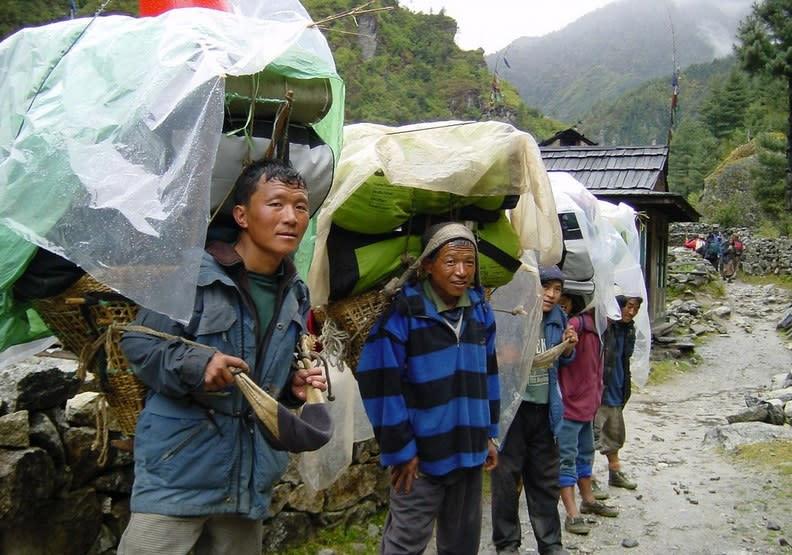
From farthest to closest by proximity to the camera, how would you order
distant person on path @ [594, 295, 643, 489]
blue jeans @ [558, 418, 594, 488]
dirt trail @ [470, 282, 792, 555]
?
1. distant person on path @ [594, 295, 643, 489]
2. dirt trail @ [470, 282, 792, 555]
3. blue jeans @ [558, 418, 594, 488]

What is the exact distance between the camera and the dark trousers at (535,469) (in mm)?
3938

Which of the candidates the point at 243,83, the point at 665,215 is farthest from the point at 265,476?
the point at 665,215

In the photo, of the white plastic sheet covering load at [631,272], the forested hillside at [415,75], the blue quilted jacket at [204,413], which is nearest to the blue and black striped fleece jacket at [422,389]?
the blue quilted jacket at [204,413]

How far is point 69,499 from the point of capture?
3105 millimetres

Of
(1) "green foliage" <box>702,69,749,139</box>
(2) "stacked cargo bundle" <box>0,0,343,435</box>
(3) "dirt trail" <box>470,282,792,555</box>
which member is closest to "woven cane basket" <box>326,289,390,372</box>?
(2) "stacked cargo bundle" <box>0,0,343,435</box>

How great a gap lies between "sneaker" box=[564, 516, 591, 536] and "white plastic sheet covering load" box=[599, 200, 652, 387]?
1492 mm

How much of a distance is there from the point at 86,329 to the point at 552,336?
9.09 ft

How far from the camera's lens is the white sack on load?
2.63 m

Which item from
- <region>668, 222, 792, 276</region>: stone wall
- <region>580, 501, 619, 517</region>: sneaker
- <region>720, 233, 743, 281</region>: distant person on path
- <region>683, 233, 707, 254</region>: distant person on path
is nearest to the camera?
<region>580, 501, 619, 517</region>: sneaker

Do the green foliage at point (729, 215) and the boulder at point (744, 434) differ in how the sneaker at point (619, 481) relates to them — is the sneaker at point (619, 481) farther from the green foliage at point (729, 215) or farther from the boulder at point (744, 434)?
the green foliage at point (729, 215)

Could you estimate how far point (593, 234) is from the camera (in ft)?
14.0

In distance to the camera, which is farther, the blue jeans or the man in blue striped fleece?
the blue jeans

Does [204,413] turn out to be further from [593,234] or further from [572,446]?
[572,446]

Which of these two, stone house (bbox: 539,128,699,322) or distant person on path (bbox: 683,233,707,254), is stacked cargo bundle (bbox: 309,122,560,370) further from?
distant person on path (bbox: 683,233,707,254)
